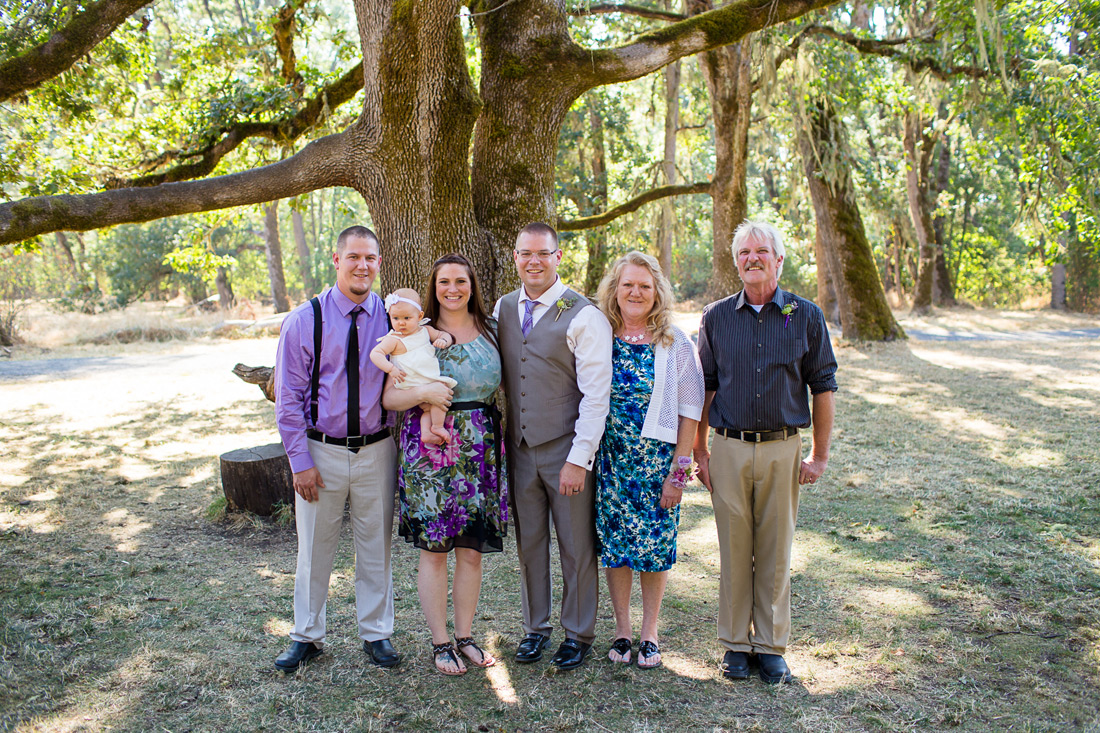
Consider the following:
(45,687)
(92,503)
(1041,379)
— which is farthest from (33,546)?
(1041,379)

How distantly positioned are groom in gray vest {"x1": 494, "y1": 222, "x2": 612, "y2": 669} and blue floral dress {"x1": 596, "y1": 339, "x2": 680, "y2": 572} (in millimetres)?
91

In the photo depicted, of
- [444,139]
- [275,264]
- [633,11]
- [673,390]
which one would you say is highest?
[633,11]

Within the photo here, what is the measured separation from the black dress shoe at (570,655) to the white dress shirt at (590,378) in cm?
82

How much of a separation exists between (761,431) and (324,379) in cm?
187

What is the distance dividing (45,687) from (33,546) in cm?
228

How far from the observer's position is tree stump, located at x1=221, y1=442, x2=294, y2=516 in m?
5.35

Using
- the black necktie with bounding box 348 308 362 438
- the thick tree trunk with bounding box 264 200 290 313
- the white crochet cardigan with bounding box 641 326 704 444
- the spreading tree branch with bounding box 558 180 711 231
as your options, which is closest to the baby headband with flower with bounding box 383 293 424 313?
the black necktie with bounding box 348 308 362 438

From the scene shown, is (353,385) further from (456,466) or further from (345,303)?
(456,466)

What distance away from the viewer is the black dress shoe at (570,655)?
3.22 m

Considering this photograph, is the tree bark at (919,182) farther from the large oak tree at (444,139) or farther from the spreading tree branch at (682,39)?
the large oak tree at (444,139)

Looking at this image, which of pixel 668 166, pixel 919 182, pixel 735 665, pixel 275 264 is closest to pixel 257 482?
pixel 735 665

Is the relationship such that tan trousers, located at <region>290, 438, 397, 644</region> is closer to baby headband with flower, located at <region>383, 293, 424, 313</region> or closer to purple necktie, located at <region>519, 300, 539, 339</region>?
baby headband with flower, located at <region>383, 293, 424, 313</region>

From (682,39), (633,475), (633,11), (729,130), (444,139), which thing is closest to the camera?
(633,475)

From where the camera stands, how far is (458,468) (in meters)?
3.14
